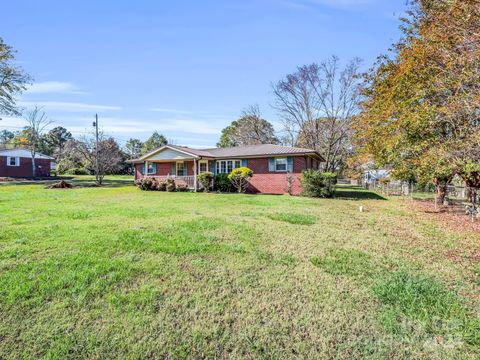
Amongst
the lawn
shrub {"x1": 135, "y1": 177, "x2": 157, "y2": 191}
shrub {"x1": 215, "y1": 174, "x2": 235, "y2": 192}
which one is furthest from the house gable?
the lawn

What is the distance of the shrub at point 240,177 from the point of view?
1861cm

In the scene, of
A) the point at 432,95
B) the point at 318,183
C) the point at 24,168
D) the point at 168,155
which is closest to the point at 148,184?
the point at 168,155

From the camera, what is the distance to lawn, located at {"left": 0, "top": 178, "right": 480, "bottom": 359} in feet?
8.87

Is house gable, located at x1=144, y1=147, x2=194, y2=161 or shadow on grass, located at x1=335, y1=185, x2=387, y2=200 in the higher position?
house gable, located at x1=144, y1=147, x2=194, y2=161

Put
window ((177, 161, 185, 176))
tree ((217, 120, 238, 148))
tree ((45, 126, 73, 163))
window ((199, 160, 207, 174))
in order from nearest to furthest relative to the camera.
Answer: window ((199, 160, 207, 174)) < window ((177, 161, 185, 176)) < tree ((217, 120, 238, 148)) < tree ((45, 126, 73, 163))

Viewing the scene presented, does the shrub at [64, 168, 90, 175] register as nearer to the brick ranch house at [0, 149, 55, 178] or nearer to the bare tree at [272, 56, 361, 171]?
the brick ranch house at [0, 149, 55, 178]

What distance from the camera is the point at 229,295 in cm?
358

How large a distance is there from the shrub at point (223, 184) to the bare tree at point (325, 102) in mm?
13138

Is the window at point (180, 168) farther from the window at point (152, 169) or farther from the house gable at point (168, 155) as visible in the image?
the window at point (152, 169)

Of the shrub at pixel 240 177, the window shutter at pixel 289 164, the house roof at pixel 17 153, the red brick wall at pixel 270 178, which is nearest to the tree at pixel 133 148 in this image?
the house roof at pixel 17 153

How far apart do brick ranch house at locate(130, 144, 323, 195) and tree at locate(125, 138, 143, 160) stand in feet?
96.3

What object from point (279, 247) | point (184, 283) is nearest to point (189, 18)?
point (279, 247)

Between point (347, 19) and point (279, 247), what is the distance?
8.24 m

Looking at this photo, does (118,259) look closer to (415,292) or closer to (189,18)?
(415,292)
